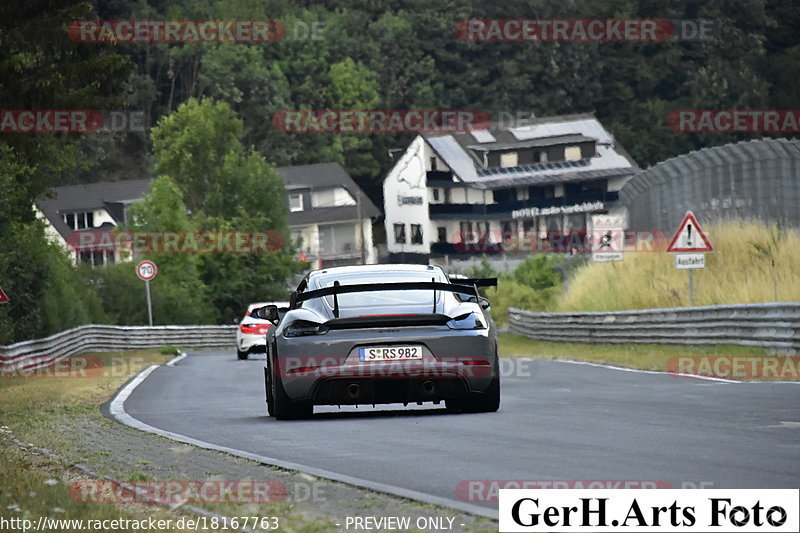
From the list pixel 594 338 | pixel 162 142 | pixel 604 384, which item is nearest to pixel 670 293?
pixel 594 338

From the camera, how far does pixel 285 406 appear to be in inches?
537

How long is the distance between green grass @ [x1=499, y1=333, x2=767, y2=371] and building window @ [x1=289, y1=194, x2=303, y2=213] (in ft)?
225

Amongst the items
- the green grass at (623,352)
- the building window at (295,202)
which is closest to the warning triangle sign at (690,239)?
the green grass at (623,352)

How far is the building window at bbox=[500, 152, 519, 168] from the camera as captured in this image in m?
103

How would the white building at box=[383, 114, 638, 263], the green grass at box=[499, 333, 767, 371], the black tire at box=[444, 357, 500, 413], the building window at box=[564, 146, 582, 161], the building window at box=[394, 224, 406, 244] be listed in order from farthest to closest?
the building window at box=[394, 224, 406, 244] → the building window at box=[564, 146, 582, 161] → the white building at box=[383, 114, 638, 263] → the green grass at box=[499, 333, 767, 371] → the black tire at box=[444, 357, 500, 413]

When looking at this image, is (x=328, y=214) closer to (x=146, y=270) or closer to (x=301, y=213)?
(x=301, y=213)

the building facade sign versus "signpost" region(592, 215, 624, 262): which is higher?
the building facade sign

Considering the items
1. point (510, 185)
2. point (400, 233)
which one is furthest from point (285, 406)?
point (400, 233)

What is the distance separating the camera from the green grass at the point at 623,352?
25.8 m

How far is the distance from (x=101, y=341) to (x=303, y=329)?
36899 mm

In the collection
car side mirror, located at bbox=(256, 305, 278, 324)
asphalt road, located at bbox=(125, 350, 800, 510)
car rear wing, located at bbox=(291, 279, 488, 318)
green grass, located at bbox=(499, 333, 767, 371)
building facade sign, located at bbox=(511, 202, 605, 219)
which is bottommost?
green grass, located at bbox=(499, 333, 767, 371)

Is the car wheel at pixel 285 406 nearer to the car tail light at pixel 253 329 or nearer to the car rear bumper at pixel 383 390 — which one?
the car rear bumper at pixel 383 390

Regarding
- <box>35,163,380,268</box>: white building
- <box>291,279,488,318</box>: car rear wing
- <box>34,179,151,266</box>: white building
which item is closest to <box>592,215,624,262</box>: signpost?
<box>291,279,488,318</box>: car rear wing

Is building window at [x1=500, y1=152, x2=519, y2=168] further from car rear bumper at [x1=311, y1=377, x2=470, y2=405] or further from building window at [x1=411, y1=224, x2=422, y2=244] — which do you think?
car rear bumper at [x1=311, y1=377, x2=470, y2=405]
